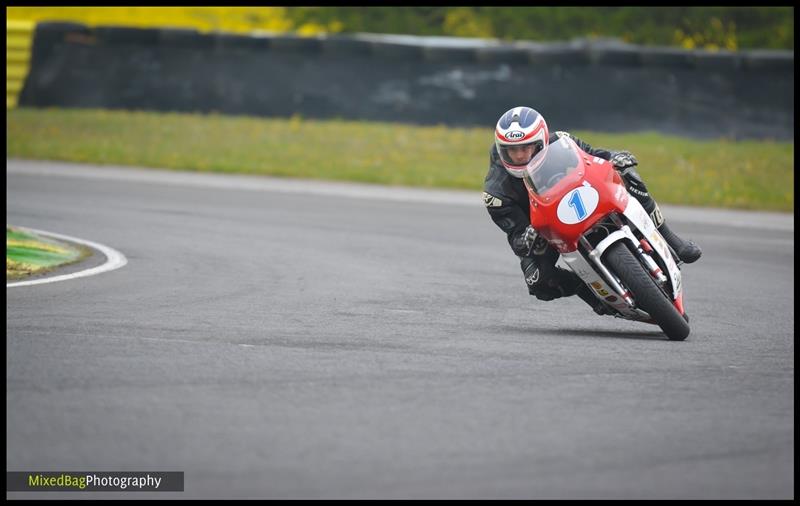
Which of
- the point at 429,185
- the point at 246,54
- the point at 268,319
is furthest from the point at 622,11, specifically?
the point at 268,319

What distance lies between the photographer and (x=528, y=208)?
29.3ft

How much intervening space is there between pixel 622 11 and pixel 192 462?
89.5 ft

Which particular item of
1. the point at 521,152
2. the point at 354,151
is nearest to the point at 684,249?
the point at 521,152

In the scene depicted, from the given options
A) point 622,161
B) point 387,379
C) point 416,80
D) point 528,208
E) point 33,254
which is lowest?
point 387,379

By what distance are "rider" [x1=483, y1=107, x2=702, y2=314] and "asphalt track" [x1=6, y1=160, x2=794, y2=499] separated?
29 centimetres

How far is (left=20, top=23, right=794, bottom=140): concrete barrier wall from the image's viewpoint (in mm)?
21844

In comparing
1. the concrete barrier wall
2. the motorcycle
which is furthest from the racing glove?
the concrete barrier wall

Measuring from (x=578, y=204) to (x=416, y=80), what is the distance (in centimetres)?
1496

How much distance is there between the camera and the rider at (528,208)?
8547 millimetres

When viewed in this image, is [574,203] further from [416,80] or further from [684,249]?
[416,80]

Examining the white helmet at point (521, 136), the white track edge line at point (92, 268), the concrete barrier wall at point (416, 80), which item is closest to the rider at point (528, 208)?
the white helmet at point (521, 136)

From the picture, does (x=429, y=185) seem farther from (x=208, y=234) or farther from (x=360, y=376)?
(x=360, y=376)

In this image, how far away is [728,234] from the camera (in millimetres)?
15172

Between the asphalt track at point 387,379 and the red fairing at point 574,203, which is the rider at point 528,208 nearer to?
the red fairing at point 574,203
